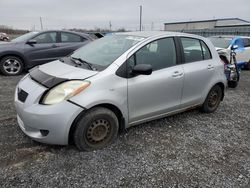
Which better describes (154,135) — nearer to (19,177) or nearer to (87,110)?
(87,110)

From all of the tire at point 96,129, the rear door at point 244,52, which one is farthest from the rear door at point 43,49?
the rear door at point 244,52

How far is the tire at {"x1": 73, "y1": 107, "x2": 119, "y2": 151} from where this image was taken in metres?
2.98

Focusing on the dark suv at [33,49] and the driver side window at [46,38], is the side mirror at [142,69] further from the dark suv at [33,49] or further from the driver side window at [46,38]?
the driver side window at [46,38]

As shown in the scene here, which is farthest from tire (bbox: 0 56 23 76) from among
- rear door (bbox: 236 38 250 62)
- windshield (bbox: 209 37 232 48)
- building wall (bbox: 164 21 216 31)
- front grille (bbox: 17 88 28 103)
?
building wall (bbox: 164 21 216 31)

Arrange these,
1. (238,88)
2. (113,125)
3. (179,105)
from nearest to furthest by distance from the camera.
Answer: (113,125), (179,105), (238,88)

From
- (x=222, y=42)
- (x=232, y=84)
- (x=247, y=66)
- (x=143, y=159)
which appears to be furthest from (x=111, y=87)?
(x=247, y=66)

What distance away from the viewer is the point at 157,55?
3.69m

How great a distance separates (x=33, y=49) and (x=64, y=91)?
5422 millimetres

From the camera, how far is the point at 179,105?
4.00 m

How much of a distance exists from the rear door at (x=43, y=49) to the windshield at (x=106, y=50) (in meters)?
4.18

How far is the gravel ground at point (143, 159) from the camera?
103 inches

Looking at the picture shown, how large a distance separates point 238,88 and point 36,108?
240 inches

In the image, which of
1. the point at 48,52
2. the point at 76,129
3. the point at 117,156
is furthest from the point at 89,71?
the point at 48,52

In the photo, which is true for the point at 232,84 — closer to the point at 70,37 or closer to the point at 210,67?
the point at 210,67
